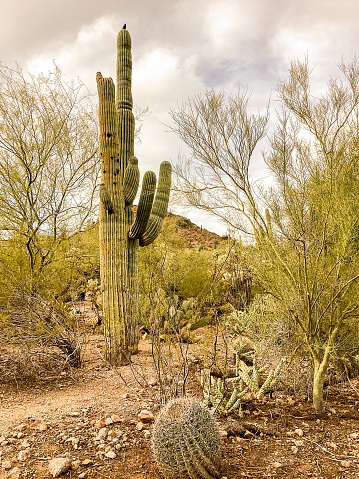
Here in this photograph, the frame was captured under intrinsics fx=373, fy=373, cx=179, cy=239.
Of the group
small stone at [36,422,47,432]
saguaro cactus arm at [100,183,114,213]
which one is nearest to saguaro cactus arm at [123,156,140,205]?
saguaro cactus arm at [100,183,114,213]

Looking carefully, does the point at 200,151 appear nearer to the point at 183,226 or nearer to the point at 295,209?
the point at 295,209

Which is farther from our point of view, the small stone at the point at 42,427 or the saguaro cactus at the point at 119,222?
the saguaro cactus at the point at 119,222

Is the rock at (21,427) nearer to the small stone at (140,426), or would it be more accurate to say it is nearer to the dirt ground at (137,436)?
the dirt ground at (137,436)

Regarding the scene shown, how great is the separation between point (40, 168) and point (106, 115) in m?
2.20

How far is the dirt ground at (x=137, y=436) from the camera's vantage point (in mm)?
2744

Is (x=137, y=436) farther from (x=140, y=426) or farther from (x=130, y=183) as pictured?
(x=130, y=183)

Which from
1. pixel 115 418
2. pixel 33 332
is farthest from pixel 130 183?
pixel 115 418

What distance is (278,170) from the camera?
6723 mm

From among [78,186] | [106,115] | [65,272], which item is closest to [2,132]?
[78,186]

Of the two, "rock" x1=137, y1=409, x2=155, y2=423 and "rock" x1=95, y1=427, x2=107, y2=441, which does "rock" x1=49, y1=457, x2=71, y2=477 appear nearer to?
"rock" x1=95, y1=427, x2=107, y2=441

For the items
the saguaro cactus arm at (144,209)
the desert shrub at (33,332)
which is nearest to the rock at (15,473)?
the desert shrub at (33,332)

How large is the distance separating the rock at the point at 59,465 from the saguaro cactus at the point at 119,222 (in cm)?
288

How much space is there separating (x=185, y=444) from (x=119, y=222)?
4093 millimetres

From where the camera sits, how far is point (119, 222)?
241 inches
